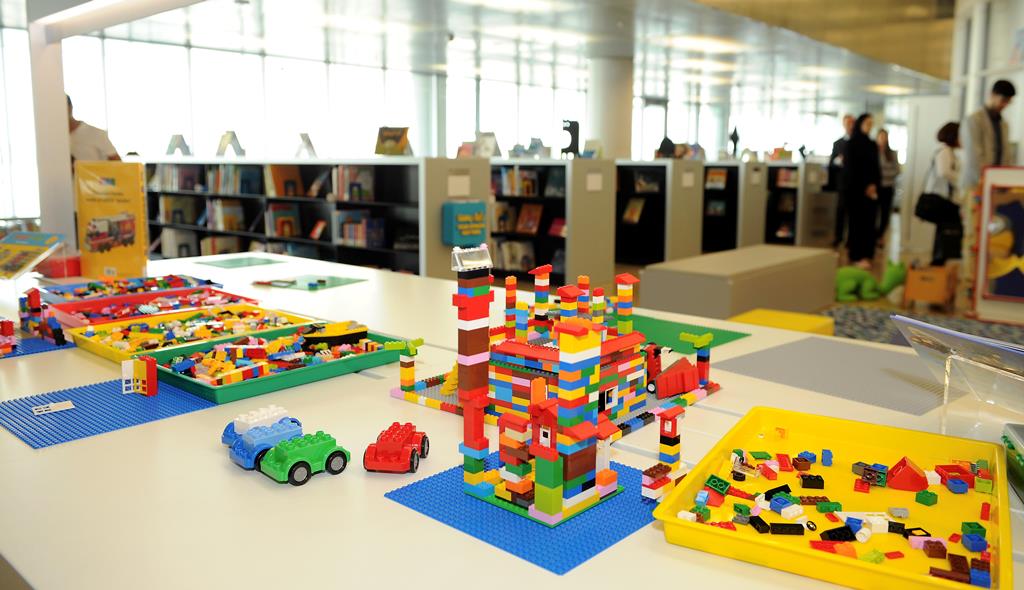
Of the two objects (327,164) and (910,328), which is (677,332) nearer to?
(910,328)

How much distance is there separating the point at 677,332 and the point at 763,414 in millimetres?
891

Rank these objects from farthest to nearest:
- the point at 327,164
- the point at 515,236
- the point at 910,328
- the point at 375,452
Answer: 1. the point at 515,236
2. the point at 327,164
3. the point at 910,328
4. the point at 375,452

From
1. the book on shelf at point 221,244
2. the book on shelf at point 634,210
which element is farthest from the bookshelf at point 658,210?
the book on shelf at point 221,244

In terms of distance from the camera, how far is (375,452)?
1.33 m

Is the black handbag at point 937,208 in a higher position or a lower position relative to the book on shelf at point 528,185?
lower

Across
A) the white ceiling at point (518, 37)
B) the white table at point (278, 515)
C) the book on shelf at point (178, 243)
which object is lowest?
the book on shelf at point (178, 243)

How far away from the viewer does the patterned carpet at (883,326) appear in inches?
228

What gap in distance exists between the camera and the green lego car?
4.19 ft

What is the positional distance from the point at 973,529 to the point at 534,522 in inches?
23.4

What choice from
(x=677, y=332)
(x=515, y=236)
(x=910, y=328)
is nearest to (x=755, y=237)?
(x=515, y=236)

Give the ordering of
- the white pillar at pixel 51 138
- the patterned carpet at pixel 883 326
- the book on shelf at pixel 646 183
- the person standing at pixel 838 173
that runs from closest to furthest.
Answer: the white pillar at pixel 51 138 < the patterned carpet at pixel 883 326 < the book on shelf at pixel 646 183 < the person standing at pixel 838 173

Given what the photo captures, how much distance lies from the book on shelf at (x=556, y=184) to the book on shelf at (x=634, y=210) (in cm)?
149

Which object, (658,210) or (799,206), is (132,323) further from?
(799,206)

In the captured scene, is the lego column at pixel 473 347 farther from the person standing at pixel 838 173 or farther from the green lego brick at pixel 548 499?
the person standing at pixel 838 173
